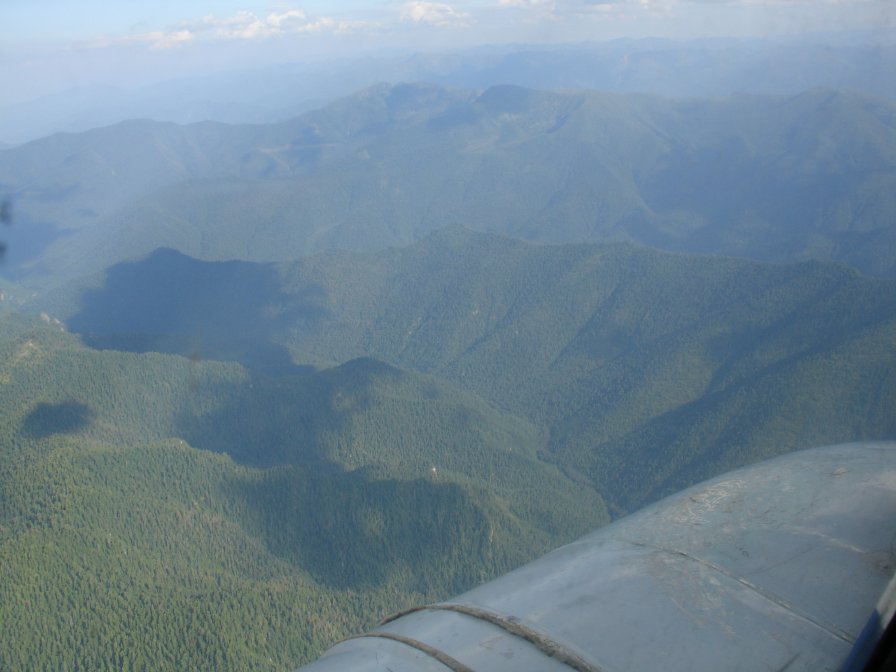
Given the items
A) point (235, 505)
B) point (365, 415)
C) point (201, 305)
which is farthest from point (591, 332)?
point (201, 305)

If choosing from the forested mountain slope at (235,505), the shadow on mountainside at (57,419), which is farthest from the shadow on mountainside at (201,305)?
the shadow on mountainside at (57,419)

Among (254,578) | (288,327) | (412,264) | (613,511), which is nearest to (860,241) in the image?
(412,264)

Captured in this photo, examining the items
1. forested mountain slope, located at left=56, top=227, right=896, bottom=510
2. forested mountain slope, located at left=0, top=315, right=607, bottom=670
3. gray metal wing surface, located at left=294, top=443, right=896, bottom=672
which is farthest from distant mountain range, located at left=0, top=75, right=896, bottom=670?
gray metal wing surface, located at left=294, top=443, right=896, bottom=672

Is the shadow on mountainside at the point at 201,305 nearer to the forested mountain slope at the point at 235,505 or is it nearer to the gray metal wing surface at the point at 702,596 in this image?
the forested mountain slope at the point at 235,505

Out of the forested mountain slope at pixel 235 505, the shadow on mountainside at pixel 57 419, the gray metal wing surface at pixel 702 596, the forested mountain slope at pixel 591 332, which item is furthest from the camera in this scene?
the forested mountain slope at pixel 591 332

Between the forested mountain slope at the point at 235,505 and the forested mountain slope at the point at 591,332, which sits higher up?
the forested mountain slope at the point at 235,505

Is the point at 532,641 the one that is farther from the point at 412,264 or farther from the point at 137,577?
the point at 412,264
